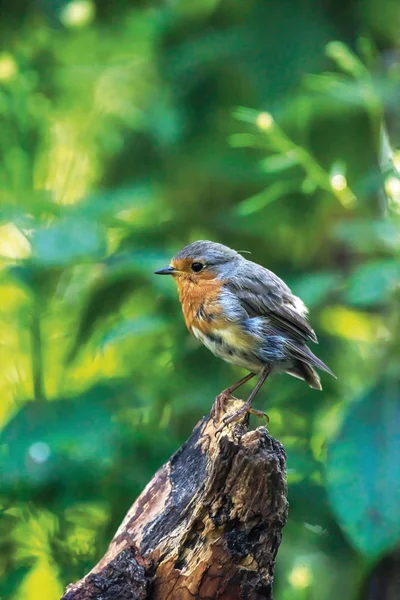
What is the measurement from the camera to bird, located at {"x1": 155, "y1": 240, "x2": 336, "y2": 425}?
287 centimetres

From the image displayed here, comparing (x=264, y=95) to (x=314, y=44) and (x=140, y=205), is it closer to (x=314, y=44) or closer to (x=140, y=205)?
(x=314, y=44)

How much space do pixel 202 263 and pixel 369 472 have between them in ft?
2.76

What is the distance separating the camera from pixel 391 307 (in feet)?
10.7

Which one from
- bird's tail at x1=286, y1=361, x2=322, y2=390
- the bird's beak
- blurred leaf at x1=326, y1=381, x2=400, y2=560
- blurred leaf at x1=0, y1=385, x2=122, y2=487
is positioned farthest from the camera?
blurred leaf at x1=0, y1=385, x2=122, y2=487

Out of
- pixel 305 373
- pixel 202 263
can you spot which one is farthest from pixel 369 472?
pixel 202 263

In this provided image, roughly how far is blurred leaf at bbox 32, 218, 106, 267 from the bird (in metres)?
0.36

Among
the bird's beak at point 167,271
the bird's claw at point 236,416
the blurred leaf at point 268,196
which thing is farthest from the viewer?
the blurred leaf at point 268,196

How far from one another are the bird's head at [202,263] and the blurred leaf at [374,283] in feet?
1.33

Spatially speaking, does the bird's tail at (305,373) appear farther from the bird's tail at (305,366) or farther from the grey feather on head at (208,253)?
the grey feather on head at (208,253)

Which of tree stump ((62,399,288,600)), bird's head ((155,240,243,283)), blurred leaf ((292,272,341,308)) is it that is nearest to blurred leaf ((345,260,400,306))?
blurred leaf ((292,272,341,308))

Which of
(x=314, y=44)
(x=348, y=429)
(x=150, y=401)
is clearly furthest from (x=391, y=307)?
(x=314, y=44)

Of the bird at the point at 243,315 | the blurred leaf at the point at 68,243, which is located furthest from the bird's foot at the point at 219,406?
the blurred leaf at the point at 68,243

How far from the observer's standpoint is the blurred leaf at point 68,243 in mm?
3256

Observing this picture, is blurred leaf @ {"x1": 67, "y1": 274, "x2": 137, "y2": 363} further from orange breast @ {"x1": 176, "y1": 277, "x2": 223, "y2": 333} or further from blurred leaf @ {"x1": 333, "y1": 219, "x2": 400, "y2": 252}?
blurred leaf @ {"x1": 333, "y1": 219, "x2": 400, "y2": 252}
